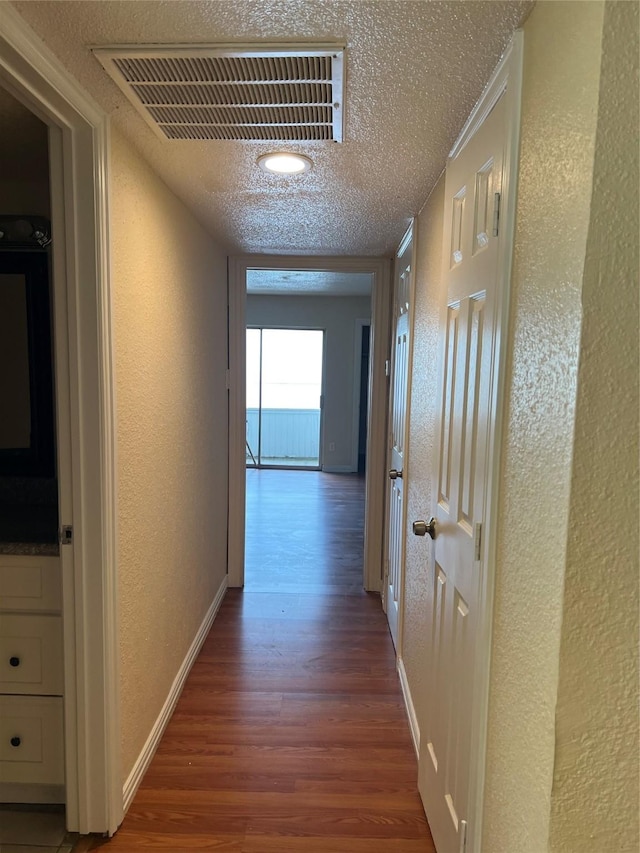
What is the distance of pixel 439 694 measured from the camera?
1.63m

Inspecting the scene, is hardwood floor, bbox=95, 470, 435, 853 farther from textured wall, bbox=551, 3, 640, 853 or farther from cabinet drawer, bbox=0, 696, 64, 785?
textured wall, bbox=551, 3, 640, 853

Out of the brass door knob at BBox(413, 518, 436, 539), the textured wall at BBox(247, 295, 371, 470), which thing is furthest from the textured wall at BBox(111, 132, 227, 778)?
the textured wall at BBox(247, 295, 371, 470)

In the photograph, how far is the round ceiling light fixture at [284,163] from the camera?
170 centimetres

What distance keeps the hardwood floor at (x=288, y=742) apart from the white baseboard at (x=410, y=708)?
4 centimetres

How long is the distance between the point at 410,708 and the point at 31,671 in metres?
1.44

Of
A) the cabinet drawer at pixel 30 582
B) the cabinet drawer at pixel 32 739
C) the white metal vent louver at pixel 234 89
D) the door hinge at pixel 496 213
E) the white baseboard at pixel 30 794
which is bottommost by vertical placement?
the white baseboard at pixel 30 794

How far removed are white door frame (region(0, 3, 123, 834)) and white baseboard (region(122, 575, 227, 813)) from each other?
3.8 inches

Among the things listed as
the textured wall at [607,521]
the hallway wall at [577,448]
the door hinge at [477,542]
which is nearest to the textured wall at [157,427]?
the door hinge at [477,542]

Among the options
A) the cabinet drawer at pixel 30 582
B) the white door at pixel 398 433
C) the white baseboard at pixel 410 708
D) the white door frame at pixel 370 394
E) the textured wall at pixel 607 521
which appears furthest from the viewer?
the white door frame at pixel 370 394

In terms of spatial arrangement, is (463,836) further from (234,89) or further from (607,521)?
(234,89)

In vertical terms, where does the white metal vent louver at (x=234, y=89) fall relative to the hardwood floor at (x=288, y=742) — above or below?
above

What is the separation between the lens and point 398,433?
2.91 meters

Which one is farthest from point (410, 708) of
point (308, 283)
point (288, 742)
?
point (308, 283)

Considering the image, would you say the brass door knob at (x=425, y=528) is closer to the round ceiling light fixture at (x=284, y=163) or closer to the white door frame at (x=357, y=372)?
the round ceiling light fixture at (x=284, y=163)
